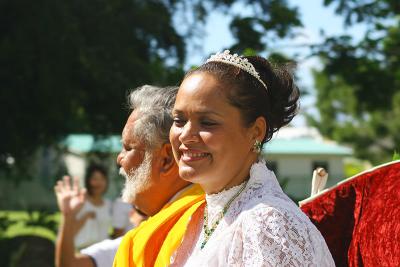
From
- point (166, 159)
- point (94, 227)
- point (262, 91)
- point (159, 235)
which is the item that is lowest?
point (94, 227)

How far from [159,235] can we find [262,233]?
0.86 metres

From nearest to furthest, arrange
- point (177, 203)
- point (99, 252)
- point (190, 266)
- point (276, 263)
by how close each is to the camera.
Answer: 1. point (276, 263)
2. point (190, 266)
3. point (177, 203)
4. point (99, 252)

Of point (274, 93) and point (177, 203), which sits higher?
point (274, 93)

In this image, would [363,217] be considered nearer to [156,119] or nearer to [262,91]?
[262,91]

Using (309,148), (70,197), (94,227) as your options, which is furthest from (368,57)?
(309,148)

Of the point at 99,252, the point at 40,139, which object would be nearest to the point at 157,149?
the point at 99,252

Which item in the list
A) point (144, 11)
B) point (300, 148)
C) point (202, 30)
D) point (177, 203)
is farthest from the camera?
point (300, 148)

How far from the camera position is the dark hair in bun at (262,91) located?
2.20 meters

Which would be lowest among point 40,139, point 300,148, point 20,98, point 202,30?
point 300,148

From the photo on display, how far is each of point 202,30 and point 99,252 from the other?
38.3 feet

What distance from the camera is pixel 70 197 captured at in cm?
331

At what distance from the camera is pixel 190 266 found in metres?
2.19

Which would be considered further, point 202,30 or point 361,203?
point 202,30

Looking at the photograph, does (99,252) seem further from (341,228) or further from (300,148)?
(300,148)
